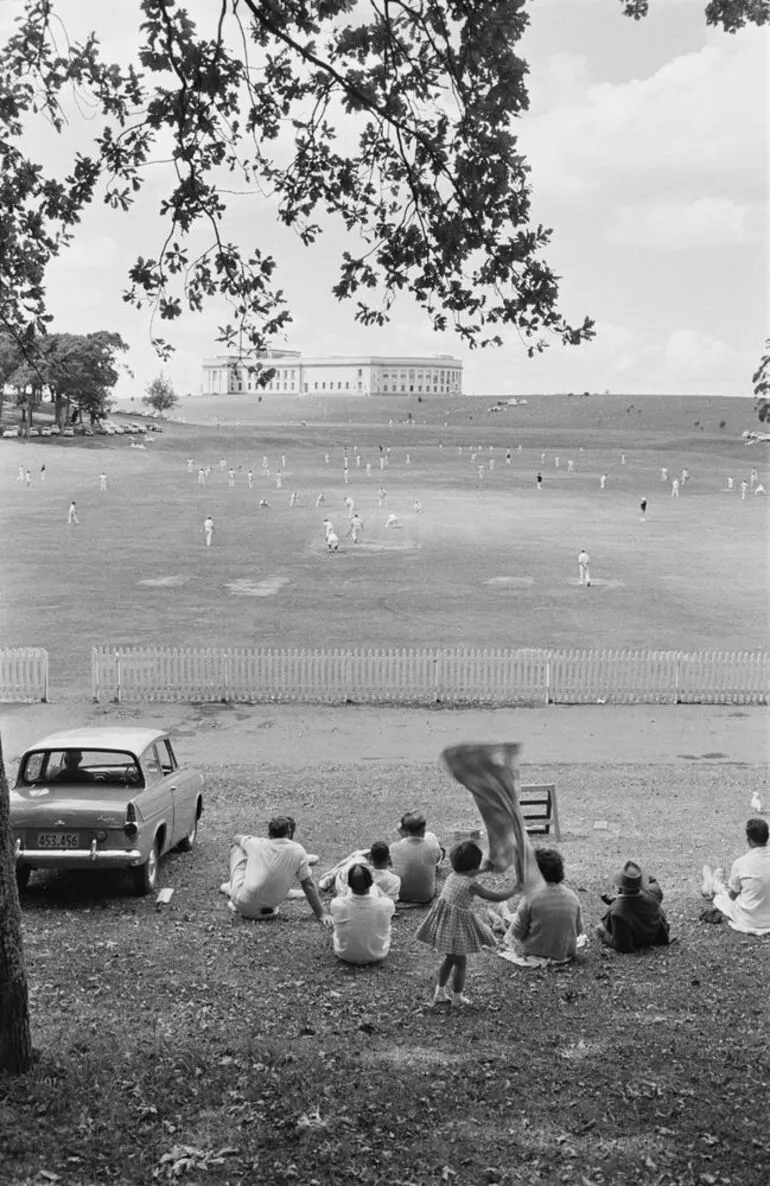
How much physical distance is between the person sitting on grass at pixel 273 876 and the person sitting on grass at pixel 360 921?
0.96 m

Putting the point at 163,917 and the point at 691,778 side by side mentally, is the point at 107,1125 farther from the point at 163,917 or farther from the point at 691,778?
the point at 691,778

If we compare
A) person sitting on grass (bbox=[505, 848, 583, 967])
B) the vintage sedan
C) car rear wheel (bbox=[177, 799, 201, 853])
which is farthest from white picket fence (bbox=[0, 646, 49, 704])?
person sitting on grass (bbox=[505, 848, 583, 967])

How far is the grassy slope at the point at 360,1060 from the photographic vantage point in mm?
5102

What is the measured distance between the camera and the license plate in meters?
9.52

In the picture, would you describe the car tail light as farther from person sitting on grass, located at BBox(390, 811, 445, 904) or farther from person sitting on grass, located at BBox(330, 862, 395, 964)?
person sitting on grass, located at BBox(330, 862, 395, 964)

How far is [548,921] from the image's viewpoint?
26.2ft

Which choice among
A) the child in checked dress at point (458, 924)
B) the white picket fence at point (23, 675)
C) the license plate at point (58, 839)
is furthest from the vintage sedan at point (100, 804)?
the white picket fence at point (23, 675)

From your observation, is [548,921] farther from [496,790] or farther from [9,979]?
[9,979]

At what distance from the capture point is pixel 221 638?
26891mm

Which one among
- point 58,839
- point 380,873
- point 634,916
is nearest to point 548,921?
point 634,916

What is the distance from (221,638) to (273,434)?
310 feet

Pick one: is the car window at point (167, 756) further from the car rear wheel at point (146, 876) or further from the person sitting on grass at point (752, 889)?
the person sitting on grass at point (752, 889)

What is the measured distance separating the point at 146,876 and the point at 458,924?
12.3 ft

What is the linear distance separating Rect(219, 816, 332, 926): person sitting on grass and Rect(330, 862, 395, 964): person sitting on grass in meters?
0.96
